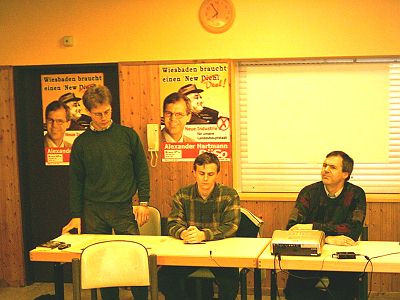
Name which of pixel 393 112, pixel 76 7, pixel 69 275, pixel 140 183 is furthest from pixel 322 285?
A: pixel 76 7

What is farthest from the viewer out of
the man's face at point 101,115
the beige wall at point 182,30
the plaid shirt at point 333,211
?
the beige wall at point 182,30

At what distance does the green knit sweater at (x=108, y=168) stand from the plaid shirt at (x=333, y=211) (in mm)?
1076

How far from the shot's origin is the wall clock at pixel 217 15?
5422 millimetres

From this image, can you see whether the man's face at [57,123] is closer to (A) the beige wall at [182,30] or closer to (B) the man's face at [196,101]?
(A) the beige wall at [182,30]

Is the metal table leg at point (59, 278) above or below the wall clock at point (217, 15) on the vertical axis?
below

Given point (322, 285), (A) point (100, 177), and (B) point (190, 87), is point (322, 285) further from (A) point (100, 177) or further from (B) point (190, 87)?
(B) point (190, 87)

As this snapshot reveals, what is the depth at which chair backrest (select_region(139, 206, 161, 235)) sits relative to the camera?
4801 mm

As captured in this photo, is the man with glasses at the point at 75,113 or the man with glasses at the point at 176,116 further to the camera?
the man with glasses at the point at 75,113

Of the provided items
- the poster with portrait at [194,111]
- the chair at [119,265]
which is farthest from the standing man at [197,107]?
the chair at [119,265]

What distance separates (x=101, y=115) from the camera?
4469 mm

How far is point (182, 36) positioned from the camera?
5.52 m

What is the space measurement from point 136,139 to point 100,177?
0.36 metres

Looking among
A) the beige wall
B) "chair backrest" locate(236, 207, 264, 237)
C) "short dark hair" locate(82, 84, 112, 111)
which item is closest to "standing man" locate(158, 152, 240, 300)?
"chair backrest" locate(236, 207, 264, 237)

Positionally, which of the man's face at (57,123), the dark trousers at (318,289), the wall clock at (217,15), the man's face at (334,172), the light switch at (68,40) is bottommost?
the dark trousers at (318,289)
